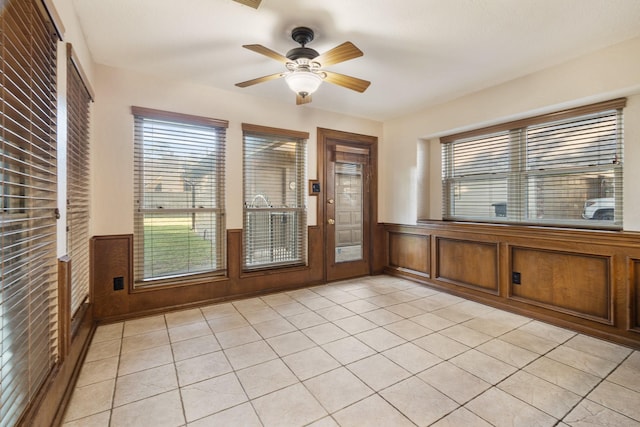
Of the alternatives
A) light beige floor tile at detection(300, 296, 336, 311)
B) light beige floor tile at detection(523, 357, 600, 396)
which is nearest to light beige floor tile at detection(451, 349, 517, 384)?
light beige floor tile at detection(523, 357, 600, 396)

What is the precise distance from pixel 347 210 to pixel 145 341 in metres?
2.96

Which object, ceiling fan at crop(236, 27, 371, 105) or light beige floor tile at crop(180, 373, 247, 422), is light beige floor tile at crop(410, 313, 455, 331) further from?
ceiling fan at crop(236, 27, 371, 105)

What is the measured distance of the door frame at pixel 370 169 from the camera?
4.18 metres

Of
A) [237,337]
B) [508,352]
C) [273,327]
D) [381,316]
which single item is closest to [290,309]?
[273,327]

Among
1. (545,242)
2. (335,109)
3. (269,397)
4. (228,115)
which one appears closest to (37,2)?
(228,115)

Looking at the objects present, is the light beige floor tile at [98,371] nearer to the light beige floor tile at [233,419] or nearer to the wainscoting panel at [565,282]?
the light beige floor tile at [233,419]

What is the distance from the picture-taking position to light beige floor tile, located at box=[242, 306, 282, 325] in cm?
296

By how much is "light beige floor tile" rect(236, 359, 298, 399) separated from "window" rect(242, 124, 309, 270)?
169 centimetres

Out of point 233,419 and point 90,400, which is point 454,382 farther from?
point 90,400

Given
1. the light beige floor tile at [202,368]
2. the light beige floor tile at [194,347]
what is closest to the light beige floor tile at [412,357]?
the light beige floor tile at [202,368]

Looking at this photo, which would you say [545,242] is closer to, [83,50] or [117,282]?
[117,282]

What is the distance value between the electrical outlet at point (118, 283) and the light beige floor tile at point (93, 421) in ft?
4.99

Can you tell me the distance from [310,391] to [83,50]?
120 inches

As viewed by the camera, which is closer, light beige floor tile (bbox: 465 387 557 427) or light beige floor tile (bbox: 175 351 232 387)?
light beige floor tile (bbox: 465 387 557 427)
